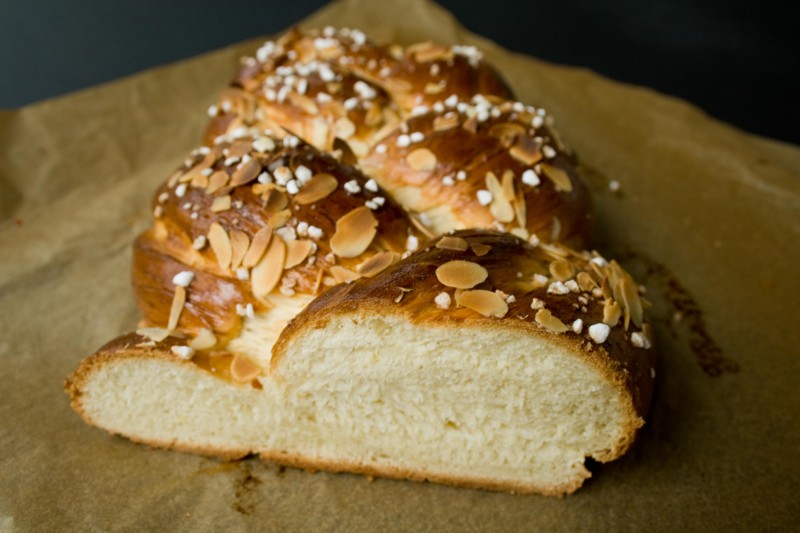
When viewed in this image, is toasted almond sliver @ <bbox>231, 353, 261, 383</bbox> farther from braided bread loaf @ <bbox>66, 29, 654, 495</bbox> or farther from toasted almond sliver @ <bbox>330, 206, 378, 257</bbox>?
toasted almond sliver @ <bbox>330, 206, 378, 257</bbox>

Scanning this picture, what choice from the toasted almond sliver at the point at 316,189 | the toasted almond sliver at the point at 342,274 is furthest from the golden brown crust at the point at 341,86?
the toasted almond sliver at the point at 342,274

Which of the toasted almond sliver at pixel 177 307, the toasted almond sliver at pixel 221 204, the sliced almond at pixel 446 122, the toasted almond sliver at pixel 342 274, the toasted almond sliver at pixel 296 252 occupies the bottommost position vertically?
the toasted almond sliver at pixel 177 307

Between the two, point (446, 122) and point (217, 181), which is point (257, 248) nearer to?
point (217, 181)

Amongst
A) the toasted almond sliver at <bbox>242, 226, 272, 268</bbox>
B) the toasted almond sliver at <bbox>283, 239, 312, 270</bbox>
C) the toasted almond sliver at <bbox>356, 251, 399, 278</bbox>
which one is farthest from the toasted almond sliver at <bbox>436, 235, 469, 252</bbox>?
the toasted almond sliver at <bbox>242, 226, 272, 268</bbox>

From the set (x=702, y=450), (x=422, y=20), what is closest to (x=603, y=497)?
(x=702, y=450)

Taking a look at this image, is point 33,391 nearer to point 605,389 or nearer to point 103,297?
point 103,297

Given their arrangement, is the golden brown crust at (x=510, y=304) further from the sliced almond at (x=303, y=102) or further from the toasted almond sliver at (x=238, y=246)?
the sliced almond at (x=303, y=102)

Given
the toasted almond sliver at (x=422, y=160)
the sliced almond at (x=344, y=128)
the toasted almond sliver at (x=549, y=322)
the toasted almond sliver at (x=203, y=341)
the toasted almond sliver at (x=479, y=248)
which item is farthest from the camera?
the sliced almond at (x=344, y=128)
